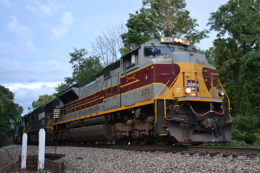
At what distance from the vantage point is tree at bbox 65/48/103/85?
33253 millimetres

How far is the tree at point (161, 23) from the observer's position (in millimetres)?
23516

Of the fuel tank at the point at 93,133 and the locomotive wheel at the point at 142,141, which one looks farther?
the fuel tank at the point at 93,133

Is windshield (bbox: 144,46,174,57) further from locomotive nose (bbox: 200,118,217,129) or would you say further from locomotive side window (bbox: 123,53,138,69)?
locomotive nose (bbox: 200,118,217,129)

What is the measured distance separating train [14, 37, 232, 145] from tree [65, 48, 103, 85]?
65.8 ft

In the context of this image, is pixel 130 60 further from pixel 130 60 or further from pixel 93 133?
pixel 93 133

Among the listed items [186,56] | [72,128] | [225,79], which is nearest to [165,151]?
[186,56]

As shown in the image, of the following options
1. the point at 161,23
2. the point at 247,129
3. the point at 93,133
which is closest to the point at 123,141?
the point at 93,133

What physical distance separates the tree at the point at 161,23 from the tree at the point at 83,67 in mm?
9710

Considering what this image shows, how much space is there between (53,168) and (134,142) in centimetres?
502

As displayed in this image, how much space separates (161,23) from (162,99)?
1673 cm

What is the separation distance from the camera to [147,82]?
9.44 meters

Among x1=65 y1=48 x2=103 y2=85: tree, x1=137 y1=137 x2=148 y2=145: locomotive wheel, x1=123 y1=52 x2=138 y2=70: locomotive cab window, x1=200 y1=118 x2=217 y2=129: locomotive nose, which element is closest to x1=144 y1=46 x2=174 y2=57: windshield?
x1=123 y1=52 x2=138 y2=70: locomotive cab window

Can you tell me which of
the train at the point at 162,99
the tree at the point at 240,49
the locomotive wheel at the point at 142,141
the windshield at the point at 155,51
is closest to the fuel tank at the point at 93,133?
the train at the point at 162,99

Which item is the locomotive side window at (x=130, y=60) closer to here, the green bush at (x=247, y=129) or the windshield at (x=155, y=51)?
the windshield at (x=155, y=51)
